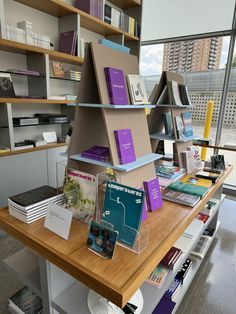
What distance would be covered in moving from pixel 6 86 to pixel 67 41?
1.05m

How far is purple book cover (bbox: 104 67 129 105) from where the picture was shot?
112 cm

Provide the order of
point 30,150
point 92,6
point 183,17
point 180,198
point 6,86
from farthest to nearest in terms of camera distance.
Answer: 1. point 183,17
2. point 92,6
3. point 30,150
4. point 6,86
5. point 180,198

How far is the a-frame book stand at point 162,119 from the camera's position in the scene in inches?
75.7

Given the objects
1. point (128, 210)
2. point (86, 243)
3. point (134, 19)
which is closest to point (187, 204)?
point (128, 210)

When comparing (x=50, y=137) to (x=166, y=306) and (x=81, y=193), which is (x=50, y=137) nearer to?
(x=81, y=193)

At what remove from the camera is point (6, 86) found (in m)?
2.32

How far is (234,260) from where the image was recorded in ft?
6.74

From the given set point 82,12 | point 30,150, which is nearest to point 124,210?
point 30,150

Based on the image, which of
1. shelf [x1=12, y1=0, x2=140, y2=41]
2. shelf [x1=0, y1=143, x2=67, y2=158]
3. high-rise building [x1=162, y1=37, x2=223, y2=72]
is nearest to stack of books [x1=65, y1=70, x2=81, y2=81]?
shelf [x1=12, y1=0, x2=140, y2=41]

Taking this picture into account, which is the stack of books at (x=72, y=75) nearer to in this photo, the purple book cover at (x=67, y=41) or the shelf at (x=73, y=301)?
the purple book cover at (x=67, y=41)

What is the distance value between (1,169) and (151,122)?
158cm

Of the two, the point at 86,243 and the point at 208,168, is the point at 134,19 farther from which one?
the point at 86,243

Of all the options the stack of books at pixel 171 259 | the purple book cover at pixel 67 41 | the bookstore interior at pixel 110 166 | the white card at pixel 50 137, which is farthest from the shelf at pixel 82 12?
the stack of books at pixel 171 259

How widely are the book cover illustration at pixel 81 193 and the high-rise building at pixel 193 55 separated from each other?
11.1ft
